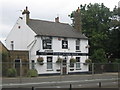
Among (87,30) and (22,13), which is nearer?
(22,13)

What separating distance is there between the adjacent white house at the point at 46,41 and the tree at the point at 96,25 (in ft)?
24.4

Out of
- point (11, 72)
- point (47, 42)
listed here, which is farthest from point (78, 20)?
point (11, 72)

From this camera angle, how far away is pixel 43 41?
40.1 m

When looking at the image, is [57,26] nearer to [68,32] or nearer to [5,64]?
[68,32]

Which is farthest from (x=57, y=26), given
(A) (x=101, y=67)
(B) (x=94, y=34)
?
(A) (x=101, y=67)

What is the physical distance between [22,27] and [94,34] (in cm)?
1627

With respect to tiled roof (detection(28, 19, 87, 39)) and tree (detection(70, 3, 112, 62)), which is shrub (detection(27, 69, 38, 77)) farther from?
tree (detection(70, 3, 112, 62))

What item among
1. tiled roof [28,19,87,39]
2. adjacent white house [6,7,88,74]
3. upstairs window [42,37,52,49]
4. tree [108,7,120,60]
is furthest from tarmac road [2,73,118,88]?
tree [108,7,120,60]

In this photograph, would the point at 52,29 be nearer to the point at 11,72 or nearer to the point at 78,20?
the point at 78,20

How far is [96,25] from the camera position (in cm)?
5672

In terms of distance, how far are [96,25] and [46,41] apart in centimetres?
1890

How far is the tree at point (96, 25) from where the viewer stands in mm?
52906

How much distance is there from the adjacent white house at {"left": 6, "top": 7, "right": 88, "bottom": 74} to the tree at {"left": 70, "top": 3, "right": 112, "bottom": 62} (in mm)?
7436

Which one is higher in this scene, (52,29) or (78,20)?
(78,20)
